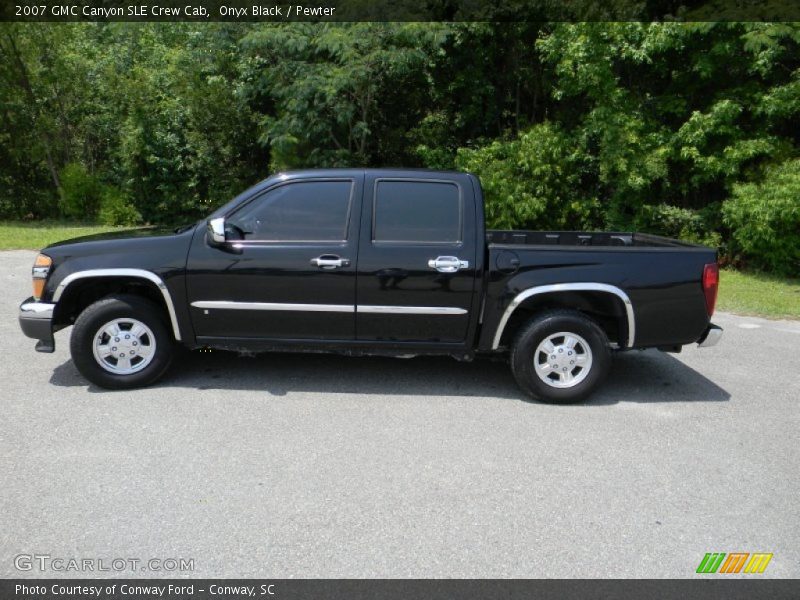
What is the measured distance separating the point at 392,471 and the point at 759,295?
8.22m

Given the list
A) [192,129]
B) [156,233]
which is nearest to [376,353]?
[156,233]

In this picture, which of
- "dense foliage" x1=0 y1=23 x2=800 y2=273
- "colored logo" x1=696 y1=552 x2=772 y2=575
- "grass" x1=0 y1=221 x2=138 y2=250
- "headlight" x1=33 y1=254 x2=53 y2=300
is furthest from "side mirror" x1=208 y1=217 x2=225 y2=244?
"dense foliage" x1=0 y1=23 x2=800 y2=273

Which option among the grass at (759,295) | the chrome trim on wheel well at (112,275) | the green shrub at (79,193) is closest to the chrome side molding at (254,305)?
the chrome trim on wheel well at (112,275)

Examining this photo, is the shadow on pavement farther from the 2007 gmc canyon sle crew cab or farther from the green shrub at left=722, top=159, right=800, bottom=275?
the green shrub at left=722, top=159, right=800, bottom=275

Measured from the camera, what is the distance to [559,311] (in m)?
5.48

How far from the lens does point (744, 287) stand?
1097 centimetres

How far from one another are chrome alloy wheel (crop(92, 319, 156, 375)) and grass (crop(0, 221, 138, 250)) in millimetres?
7384

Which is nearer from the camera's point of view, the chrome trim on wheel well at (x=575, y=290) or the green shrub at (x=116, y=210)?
the chrome trim on wheel well at (x=575, y=290)

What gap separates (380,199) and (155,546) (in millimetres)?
3148

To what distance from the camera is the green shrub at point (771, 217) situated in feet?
35.2

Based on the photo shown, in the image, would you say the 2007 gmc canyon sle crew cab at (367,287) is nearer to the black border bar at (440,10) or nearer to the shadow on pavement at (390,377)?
the shadow on pavement at (390,377)

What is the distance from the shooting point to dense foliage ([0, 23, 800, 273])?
11828 mm

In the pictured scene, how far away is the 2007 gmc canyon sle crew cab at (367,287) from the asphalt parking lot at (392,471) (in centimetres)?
40
